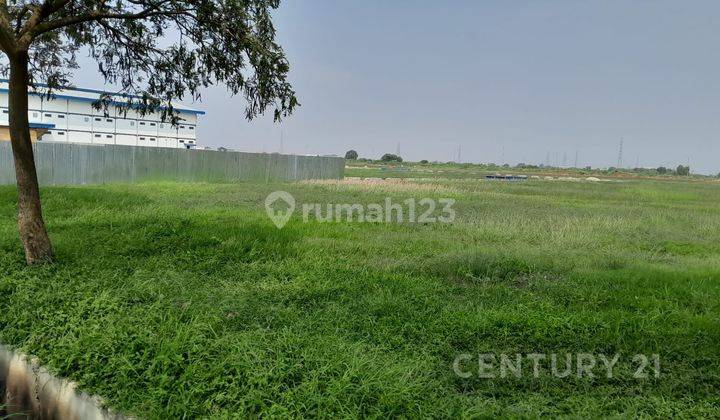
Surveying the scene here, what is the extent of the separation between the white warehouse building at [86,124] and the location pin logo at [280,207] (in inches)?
611

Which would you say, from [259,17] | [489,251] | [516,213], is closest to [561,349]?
[489,251]

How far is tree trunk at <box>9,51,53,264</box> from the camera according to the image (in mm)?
5457

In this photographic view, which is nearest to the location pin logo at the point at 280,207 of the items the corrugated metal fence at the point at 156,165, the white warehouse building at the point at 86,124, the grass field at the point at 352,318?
the grass field at the point at 352,318

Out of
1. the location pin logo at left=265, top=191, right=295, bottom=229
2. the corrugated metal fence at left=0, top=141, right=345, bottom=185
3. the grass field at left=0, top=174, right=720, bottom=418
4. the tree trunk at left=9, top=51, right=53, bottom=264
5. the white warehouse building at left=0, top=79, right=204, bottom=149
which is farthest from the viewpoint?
the white warehouse building at left=0, top=79, right=204, bottom=149

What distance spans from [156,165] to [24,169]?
16224 millimetres

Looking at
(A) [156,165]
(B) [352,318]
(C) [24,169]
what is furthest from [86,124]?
(B) [352,318]

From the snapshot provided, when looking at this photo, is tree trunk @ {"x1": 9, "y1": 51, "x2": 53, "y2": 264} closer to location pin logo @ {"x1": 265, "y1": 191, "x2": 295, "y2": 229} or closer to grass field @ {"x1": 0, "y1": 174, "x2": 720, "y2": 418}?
grass field @ {"x1": 0, "y1": 174, "x2": 720, "y2": 418}

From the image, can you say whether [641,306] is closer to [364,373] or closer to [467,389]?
[467,389]

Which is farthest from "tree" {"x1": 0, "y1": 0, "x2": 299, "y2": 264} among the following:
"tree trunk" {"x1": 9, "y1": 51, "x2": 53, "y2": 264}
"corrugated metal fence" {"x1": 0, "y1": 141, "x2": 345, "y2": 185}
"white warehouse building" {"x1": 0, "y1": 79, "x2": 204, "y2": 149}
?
"white warehouse building" {"x1": 0, "y1": 79, "x2": 204, "y2": 149}

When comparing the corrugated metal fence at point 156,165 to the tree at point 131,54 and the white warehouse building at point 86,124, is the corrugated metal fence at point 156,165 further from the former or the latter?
the tree at point 131,54

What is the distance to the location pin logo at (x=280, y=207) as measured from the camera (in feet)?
31.7

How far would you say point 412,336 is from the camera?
3.71 m

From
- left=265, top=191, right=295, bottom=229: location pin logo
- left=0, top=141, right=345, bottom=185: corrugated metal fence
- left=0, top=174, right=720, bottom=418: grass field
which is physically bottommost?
left=0, top=174, right=720, bottom=418: grass field

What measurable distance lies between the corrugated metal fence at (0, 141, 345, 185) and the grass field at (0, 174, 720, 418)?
11.7 meters
